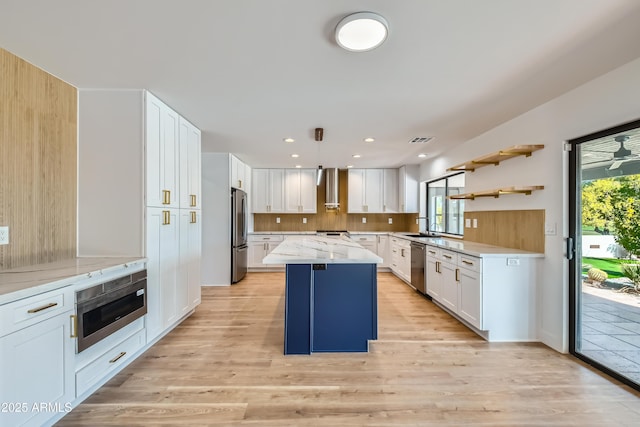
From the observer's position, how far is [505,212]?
341 cm

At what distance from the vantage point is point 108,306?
6.79 ft

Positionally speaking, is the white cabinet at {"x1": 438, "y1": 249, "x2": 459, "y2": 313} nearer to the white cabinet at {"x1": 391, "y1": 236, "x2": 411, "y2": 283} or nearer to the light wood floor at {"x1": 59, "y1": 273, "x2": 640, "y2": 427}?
the light wood floor at {"x1": 59, "y1": 273, "x2": 640, "y2": 427}

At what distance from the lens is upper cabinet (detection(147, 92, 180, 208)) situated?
8.57ft

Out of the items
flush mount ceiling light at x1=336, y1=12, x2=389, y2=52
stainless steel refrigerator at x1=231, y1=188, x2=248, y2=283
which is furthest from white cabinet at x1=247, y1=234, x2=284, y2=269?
flush mount ceiling light at x1=336, y1=12, x2=389, y2=52

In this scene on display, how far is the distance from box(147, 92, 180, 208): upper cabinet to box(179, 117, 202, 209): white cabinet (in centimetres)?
11

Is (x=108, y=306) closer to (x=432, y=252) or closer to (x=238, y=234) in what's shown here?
(x=238, y=234)

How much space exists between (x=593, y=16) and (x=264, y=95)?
2.33m

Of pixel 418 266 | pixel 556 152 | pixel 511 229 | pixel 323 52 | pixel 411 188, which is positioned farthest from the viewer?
pixel 411 188

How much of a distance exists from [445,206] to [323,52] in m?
4.28

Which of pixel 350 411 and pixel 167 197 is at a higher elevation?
pixel 167 197

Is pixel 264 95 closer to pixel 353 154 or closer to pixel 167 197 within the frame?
pixel 167 197

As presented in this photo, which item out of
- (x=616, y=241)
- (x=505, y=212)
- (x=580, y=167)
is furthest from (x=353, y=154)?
(x=616, y=241)

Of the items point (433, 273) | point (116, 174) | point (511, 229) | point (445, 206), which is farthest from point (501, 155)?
point (116, 174)

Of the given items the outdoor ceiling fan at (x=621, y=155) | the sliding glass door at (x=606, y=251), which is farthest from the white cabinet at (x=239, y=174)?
the outdoor ceiling fan at (x=621, y=155)
